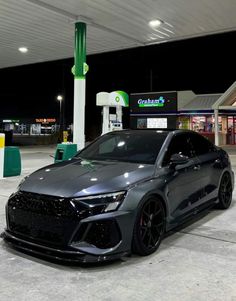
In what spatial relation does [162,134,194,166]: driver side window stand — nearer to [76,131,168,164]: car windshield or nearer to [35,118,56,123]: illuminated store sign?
[76,131,168,164]: car windshield

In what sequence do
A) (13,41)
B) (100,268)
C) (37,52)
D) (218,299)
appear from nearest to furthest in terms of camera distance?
(218,299) → (100,268) → (13,41) → (37,52)

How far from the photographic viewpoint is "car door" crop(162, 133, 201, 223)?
466 centimetres

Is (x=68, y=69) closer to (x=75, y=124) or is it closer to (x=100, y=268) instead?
(x=75, y=124)

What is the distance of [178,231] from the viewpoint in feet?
16.9

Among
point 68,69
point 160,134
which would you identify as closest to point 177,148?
point 160,134

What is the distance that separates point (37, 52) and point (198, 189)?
47.4ft

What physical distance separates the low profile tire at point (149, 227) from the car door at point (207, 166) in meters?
1.16

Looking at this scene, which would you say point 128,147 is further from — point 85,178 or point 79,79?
point 79,79

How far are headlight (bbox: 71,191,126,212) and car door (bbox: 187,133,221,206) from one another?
187 cm

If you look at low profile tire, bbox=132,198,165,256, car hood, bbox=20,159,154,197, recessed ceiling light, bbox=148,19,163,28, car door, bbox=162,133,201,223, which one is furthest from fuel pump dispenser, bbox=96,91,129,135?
low profile tire, bbox=132,198,165,256

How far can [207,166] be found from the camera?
5797 mm

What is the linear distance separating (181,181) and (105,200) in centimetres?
148

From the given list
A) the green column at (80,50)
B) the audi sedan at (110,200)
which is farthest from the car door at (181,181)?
the green column at (80,50)

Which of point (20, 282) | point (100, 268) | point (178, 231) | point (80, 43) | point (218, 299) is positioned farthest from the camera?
point (80, 43)
